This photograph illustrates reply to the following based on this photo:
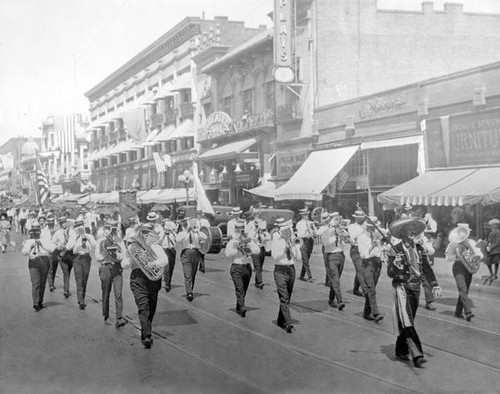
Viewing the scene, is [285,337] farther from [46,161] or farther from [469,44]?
[46,161]

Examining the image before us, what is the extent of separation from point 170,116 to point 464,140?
3120cm

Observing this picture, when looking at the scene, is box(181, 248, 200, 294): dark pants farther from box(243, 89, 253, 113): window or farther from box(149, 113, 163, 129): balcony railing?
box(149, 113, 163, 129): balcony railing

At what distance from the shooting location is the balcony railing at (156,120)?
5012 cm

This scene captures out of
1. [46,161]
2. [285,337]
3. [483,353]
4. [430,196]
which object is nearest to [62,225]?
[285,337]

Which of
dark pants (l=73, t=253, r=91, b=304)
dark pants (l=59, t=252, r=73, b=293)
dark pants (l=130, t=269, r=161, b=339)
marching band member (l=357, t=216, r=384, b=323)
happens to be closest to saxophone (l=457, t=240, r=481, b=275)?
marching band member (l=357, t=216, r=384, b=323)

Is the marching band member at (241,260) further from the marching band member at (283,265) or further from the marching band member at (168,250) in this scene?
the marching band member at (168,250)

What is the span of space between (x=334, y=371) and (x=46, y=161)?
289 ft

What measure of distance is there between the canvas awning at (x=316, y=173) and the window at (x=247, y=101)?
8.78 m

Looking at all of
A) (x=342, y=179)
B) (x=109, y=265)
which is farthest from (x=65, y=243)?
(x=342, y=179)

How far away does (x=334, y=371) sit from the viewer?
297 inches

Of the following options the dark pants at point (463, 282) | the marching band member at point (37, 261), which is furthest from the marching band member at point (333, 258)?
the marching band member at point (37, 261)

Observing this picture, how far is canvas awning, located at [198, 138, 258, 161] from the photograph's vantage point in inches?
1394

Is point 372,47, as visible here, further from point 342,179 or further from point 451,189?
point 451,189

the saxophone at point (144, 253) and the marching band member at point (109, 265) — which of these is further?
the marching band member at point (109, 265)
